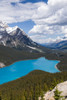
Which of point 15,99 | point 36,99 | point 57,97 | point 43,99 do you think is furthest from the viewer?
point 15,99

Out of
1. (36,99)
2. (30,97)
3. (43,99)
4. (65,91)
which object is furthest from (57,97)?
(30,97)

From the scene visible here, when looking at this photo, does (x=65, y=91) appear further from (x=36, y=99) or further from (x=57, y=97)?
(x=36, y=99)

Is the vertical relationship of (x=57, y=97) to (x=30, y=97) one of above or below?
below

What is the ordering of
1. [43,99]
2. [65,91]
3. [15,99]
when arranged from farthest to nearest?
[15,99], [43,99], [65,91]

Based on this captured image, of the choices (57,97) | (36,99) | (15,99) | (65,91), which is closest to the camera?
(57,97)

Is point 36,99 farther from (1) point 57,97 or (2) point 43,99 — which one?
(1) point 57,97

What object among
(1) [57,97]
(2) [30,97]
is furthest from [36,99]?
(1) [57,97]

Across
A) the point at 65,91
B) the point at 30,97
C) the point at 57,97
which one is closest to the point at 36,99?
the point at 30,97

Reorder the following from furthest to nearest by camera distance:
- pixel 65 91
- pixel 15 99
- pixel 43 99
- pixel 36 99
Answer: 1. pixel 15 99
2. pixel 36 99
3. pixel 43 99
4. pixel 65 91

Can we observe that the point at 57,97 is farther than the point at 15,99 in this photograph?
No

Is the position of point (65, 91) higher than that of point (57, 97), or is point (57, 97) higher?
point (65, 91)

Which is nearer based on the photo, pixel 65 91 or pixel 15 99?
pixel 65 91
